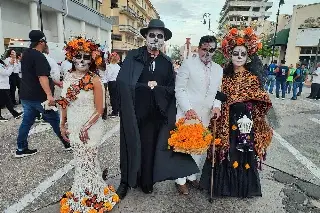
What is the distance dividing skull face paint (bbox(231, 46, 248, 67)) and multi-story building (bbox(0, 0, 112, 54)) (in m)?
10.5

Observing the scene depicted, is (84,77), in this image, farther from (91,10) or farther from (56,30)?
(91,10)

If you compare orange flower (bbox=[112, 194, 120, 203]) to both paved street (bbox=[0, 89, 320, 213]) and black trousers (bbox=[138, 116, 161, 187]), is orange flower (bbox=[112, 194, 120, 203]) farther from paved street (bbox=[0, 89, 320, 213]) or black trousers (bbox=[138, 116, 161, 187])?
black trousers (bbox=[138, 116, 161, 187])

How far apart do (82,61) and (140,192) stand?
6.25 feet

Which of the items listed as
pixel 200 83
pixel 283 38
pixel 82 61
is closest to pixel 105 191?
pixel 82 61

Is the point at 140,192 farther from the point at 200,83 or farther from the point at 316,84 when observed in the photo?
the point at 316,84

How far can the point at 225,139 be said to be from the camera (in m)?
3.44

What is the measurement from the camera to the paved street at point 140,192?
3330mm

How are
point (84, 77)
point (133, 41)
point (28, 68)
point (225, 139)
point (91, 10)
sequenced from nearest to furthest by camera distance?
1. point (84, 77)
2. point (225, 139)
3. point (28, 68)
4. point (91, 10)
5. point (133, 41)

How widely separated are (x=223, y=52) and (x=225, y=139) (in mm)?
1139

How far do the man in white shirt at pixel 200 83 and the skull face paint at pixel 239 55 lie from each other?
22 centimetres

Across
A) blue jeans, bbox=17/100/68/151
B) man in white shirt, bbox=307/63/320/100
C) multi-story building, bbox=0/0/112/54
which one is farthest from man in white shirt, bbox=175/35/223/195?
man in white shirt, bbox=307/63/320/100

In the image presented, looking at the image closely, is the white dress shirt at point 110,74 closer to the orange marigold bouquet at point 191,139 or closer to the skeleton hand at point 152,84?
the skeleton hand at point 152,84

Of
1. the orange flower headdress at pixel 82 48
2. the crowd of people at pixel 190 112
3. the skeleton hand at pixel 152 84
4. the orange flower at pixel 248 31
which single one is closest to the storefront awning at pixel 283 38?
the orange flower at pixel 248 31

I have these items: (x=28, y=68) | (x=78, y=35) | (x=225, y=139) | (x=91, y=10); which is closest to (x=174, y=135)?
(x=225, y=139)
